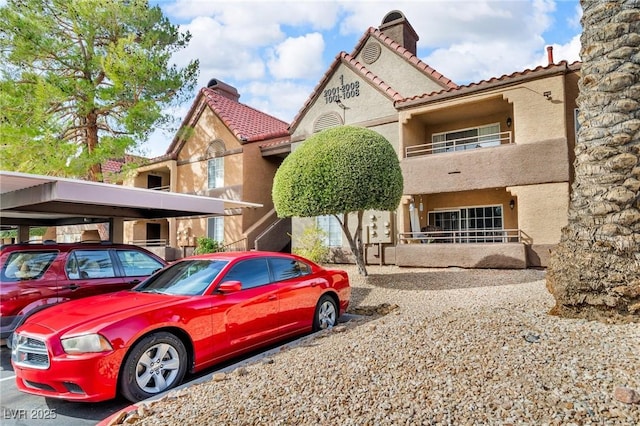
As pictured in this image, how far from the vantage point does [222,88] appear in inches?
975

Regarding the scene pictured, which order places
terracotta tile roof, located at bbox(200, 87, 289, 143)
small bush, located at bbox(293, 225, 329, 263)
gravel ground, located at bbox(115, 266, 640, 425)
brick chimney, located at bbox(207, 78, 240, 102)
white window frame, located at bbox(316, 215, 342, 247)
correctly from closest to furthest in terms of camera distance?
gravel ground, located at bbox(115, 266, 640, 425) → small bush, located at bbox(293, 225, 329, 263) → white window frame, located at bbox(316, 215, 342, 247) → terracotta tile roof, located at bbox(200, 87, 289, 143) → brick chimney, located at bbox(207, 78, 240, 102)

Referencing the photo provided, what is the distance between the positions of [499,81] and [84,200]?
13019mm

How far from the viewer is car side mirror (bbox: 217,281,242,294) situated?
5.32m

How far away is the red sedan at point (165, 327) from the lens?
4199 mm

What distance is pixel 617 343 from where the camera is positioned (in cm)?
445

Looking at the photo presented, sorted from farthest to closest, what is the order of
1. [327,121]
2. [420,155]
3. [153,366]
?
1. [327,121]
2. [420,155]
3. [153,366]

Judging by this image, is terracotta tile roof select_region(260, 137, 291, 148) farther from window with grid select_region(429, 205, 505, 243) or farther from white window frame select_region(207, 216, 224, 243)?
window with grid select_region(429, 205, 505, 243)

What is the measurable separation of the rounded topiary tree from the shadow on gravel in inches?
83.6

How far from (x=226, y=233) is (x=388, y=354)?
16.9 metres

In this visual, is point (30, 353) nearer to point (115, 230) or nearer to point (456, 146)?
point (115, 230)

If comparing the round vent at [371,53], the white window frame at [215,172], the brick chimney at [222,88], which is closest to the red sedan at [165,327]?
the round vent at [371,53]

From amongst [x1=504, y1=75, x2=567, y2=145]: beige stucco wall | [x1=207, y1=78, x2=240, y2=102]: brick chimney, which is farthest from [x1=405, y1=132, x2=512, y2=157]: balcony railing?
[x1=207, y1=78, x2=240, y2=102]: brick chimney

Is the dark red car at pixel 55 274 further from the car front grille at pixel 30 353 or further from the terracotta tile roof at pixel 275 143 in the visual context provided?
the terracotta tile roof at pixel 275 143

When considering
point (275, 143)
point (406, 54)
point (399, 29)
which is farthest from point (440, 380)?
point (399, 29)
